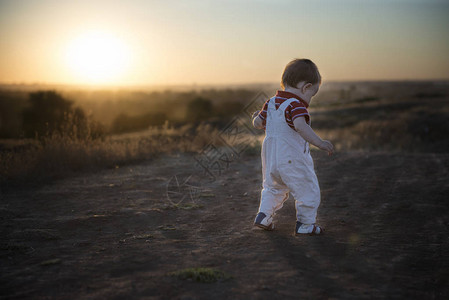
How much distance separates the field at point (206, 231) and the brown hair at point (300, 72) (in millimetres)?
1397

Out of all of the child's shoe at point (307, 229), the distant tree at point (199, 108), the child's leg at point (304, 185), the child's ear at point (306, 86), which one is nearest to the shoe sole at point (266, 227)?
the child's shoe at point (307, 229)

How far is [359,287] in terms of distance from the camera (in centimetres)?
246

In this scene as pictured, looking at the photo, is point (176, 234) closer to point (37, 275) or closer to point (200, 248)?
point (200, 248)

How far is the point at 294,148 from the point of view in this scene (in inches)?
138

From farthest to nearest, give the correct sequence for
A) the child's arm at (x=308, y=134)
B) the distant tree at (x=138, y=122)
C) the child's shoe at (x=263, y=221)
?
the distant tree at (x=138, y=122), the child's shoe at (x=263, y=221), the child's arm at (x=308, y=134)

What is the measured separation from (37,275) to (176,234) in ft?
4.25

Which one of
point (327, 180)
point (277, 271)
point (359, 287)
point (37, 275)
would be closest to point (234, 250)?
point (277, 271)

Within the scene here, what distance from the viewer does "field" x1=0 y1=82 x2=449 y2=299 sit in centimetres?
249

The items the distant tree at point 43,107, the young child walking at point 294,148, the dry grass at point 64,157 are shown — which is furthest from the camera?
the distant tree at point 43,107

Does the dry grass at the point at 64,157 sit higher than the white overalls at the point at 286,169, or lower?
lower

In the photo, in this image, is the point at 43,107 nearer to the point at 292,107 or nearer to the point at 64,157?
the point at 64,157

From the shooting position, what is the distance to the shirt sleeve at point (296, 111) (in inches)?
133

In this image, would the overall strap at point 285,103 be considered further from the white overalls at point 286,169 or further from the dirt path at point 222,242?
the dirt path at point 222,242

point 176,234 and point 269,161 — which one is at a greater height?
point 269,161
